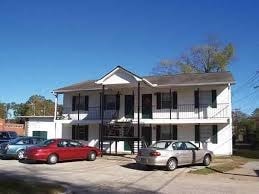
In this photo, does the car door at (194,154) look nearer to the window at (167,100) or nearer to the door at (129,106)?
the window at (167,100)

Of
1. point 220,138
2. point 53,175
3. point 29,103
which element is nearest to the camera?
point 53,175

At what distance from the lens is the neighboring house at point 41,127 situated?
1687 inches

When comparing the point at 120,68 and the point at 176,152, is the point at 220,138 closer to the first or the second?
the point at 120,68

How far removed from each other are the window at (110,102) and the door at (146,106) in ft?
8.74

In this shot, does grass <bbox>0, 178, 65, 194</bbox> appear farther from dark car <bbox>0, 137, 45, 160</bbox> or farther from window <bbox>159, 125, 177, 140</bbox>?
window <bbox>159, 125, 177, 140</bbox>

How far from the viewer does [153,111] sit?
34844 mm

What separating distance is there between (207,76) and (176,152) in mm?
14979

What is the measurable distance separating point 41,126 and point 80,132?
6.74 metres

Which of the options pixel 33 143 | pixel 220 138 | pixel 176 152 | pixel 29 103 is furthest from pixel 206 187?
pixel 29 103

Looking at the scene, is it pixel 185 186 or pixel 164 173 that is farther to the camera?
pixel 164 173

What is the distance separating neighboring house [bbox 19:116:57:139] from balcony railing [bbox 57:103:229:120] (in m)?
4.49

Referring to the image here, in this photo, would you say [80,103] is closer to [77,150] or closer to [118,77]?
[118,77]

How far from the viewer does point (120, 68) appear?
33.0 metres

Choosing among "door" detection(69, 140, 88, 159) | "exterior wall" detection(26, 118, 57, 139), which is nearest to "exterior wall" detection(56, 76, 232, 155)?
"exterior wall" detection(26, 118, 57, 139)
